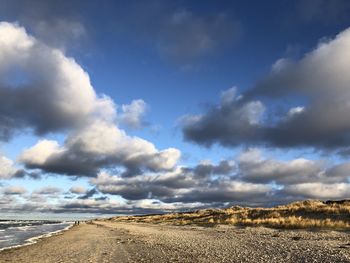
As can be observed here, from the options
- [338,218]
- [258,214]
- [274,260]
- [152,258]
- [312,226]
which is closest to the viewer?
[274,260]

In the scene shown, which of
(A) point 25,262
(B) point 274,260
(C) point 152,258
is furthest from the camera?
(A) point 25,262

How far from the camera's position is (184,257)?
2325 cm

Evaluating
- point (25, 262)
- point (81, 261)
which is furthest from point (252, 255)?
point (25, 262)

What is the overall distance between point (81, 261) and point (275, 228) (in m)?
27.9

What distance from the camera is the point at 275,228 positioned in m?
46.9

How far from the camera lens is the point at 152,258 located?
945 inches

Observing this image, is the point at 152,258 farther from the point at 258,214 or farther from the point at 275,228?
the point at 258,214

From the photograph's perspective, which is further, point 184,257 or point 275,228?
point 275,228

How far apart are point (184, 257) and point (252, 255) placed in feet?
13.3

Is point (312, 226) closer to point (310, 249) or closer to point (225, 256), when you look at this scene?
point (310, 249)

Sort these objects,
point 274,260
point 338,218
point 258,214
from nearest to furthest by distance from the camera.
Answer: point 274,260 < point 338,218 < point 258,214

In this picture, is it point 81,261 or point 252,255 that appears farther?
point 81,261

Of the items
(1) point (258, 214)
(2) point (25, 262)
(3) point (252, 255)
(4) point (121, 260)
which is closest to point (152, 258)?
(4) point (121, 260)

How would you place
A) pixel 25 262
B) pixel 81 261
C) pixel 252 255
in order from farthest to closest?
Result: pixel 25 262
pixel 81 261
pixel 252 255
